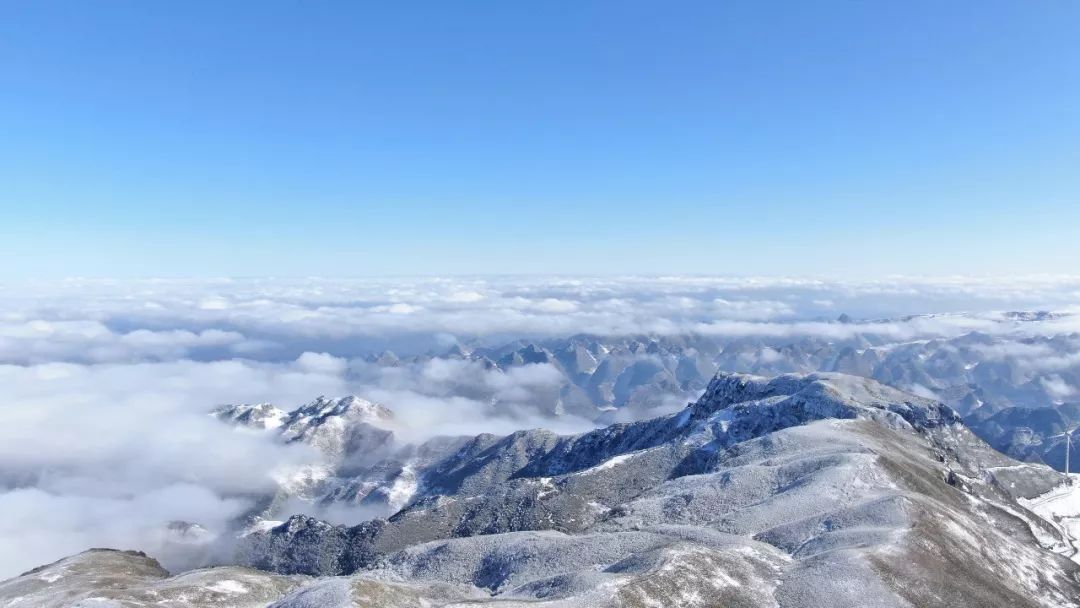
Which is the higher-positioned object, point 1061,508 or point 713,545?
point 713,545

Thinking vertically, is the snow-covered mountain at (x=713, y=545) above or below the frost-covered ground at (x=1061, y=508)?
above

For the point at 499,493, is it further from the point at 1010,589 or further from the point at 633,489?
the point at 1010,589

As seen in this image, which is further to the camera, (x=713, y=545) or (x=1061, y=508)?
(x=1061, y=508)

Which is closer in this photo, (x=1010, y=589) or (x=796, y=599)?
(x=796, y=599)

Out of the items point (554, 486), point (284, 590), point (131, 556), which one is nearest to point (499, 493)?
point (554, 486)

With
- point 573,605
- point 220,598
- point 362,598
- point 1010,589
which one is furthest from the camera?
point 220,598

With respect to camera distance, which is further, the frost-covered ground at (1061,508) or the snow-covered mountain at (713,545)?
the frost-covered ground at (1061,508)

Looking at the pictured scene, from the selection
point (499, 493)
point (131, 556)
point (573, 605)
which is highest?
point (573, 605)

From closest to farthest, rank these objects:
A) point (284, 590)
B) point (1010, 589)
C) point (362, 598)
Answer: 1. point (362, 598)
2. point (1010, 589)
3. point (284, 590)
